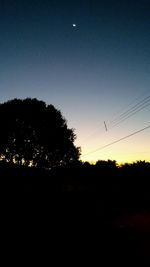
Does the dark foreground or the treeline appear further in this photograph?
the treeline

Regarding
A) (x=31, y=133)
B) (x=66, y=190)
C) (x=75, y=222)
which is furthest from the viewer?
(x=31, y=133)

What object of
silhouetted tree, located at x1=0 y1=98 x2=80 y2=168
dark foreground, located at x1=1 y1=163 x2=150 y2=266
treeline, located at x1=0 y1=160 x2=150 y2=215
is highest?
silhouetted tree, located at x1=0 y1=98 x2=80 y2=168

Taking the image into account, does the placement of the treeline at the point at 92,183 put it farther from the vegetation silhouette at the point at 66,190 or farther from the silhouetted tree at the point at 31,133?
the silhouetted tree at the point at 31,133

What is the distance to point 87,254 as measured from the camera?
9.17 meters

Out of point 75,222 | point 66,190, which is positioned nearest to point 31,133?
point 66,190

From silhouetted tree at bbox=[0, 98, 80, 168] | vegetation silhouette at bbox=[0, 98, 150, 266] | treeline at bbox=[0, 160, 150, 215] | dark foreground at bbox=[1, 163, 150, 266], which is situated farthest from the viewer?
silhouetted tree at bbox=[0, 98, 80, 168]

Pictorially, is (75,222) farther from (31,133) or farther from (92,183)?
(31,133)

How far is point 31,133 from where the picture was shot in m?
40.2

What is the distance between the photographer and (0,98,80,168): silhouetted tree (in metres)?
39.8

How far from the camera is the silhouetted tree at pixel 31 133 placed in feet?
131

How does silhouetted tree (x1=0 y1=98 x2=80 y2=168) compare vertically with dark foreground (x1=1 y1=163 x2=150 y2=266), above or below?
above

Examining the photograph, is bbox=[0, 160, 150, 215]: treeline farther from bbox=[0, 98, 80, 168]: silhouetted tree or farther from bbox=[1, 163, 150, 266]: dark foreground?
bbox=[0, 98, 80, 168]: silhouetted tree

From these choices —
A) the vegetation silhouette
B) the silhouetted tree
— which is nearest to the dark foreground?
the vegetation silhouette

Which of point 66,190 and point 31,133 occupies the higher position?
point 31,133
